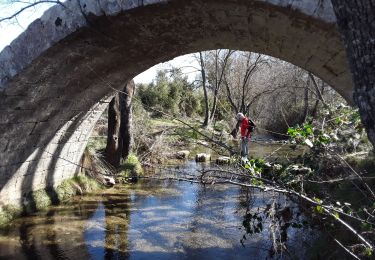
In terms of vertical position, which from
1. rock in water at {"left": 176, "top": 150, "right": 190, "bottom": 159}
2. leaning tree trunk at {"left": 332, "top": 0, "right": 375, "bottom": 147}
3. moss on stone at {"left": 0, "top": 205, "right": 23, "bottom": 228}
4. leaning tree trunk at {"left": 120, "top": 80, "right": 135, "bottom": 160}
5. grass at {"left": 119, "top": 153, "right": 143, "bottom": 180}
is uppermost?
leaning tree trunk at {"left": 120, "top": 80, "right": 135, "bottom": 160}

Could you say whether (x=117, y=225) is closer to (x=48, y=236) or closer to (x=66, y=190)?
(x=48, y=236)

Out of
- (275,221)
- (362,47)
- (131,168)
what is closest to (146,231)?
(275,221)

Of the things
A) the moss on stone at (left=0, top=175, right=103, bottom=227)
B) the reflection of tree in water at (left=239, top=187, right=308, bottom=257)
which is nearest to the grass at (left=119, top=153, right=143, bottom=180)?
the moss on stone at (left=0, top=175, right=103, bottom=227)

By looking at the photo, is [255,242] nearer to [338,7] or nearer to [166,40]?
[166,40]

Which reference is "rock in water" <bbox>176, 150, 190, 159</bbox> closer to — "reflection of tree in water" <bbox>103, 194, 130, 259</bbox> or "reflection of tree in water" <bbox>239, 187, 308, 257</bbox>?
"reflection of tree in water" <bbox>103, 194, 130, 259</bbox>

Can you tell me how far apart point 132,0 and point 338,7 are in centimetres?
285

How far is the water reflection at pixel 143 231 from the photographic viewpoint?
5.58 meters

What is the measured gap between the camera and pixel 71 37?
462cm

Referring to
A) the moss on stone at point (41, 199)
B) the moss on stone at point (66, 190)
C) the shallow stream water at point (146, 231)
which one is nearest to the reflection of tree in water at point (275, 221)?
the shallow stream water at point (146, 231)

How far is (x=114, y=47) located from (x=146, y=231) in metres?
2.91

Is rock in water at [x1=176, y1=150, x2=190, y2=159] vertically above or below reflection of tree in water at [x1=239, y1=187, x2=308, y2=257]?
above

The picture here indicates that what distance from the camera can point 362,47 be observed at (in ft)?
5.02

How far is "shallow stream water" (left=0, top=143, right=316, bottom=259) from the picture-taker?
556 cm

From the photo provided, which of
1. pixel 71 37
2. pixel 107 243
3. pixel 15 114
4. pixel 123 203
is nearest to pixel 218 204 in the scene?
pixel 123 203
